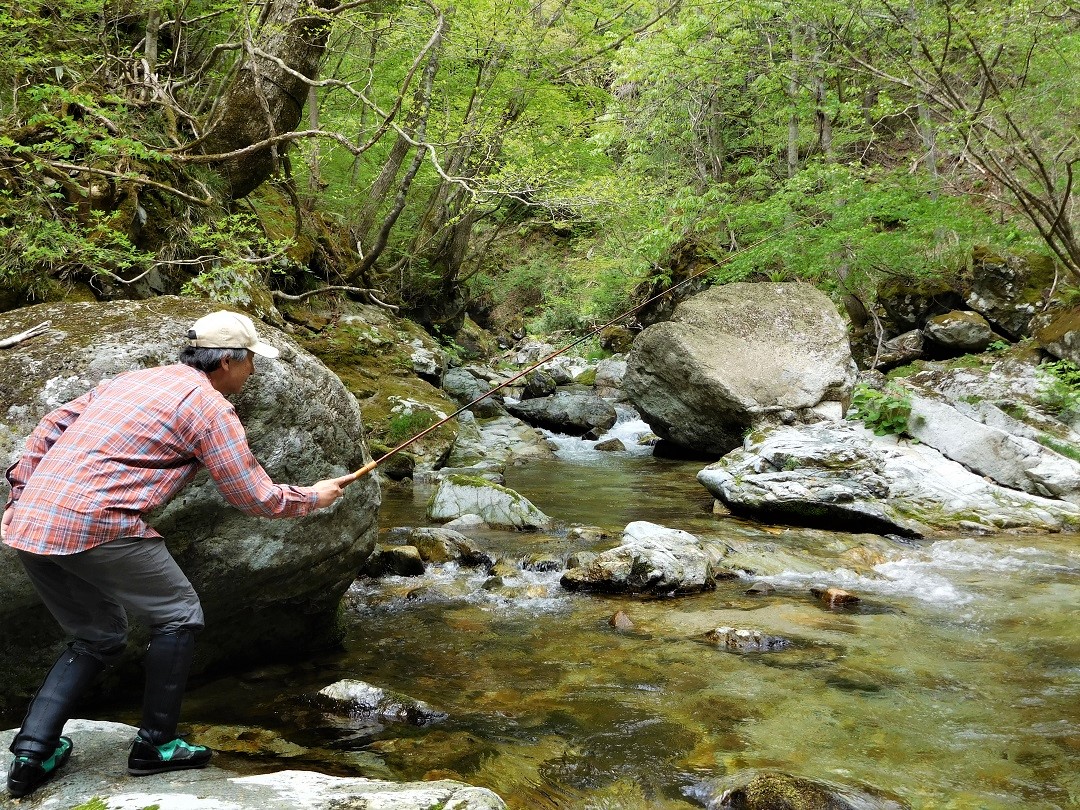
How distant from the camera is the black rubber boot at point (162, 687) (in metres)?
2.60

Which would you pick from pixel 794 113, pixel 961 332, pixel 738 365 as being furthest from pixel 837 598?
pixel 794 113

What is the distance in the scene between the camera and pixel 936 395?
471 inches

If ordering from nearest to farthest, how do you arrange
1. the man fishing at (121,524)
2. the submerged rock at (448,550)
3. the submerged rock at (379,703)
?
1. the man fishing at (121,524)
2. the submerged rock at (379,703)
3. the submerged rock at (448,550)

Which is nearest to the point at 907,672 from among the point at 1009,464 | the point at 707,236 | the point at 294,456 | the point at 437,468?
the point at 294,456

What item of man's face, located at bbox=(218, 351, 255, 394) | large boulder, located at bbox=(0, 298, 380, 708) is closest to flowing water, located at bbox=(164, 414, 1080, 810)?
large boulder, located at bbox=(0, 298, 380, 708)

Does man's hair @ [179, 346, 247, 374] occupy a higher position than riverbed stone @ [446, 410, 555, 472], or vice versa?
man's hair @ [179, 346, 247, 374]

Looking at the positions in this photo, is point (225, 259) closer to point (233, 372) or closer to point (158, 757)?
point (233, 372)

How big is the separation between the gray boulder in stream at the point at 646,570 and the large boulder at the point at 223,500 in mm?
2442

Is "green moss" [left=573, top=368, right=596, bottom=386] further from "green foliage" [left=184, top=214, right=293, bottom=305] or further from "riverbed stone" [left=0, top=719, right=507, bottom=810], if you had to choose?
"riverbed stone" [left=0, top=719, right=507, bottom=810]

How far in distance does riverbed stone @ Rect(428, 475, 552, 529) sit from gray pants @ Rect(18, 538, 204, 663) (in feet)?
19.5

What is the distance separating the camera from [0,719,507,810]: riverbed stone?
2.34 m

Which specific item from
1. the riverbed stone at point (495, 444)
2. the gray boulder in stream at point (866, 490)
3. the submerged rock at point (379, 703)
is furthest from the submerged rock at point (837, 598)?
the riverbed stone at point (495, 444)

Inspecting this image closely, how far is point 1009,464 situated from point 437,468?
8134 mm

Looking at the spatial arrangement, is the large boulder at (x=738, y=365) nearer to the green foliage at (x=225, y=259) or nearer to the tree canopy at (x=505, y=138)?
the tree canopy at (x=505, y=138)
